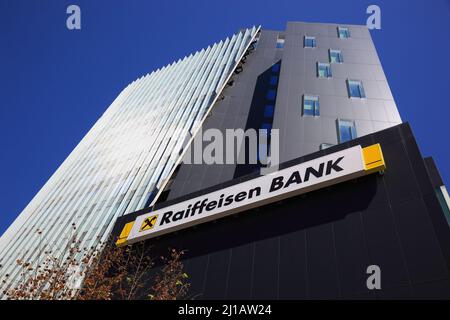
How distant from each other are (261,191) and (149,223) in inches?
259

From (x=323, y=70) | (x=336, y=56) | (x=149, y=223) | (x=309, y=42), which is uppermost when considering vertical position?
(x=309, y=42)

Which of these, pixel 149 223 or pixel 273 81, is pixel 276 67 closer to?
pixel 273 81

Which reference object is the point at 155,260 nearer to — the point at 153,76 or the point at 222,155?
the point at 222,155

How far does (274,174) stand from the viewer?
57.1ft

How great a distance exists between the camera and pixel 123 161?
36.6m

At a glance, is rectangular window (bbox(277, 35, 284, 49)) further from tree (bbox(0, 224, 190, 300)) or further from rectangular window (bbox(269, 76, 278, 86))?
tree (bbox(0, 224, 190, 300))

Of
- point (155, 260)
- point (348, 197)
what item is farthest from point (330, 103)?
point (155, 260)

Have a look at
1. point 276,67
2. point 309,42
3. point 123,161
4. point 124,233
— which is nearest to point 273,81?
point 276,67

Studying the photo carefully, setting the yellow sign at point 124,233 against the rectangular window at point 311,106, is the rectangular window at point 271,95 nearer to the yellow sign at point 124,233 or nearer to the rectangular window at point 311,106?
the rectangular window at point 311,106

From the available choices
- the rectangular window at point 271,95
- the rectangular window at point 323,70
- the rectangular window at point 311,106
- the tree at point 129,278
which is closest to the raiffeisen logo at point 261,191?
the tree at point 129,278

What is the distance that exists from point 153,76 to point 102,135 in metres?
14.5

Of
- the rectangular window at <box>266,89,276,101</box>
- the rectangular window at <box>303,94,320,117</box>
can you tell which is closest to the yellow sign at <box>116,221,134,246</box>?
the rectangular window at <box>303,94,320,117</box>

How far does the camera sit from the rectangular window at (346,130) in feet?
72.7

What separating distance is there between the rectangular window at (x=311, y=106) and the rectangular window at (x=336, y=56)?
6.60 meters
